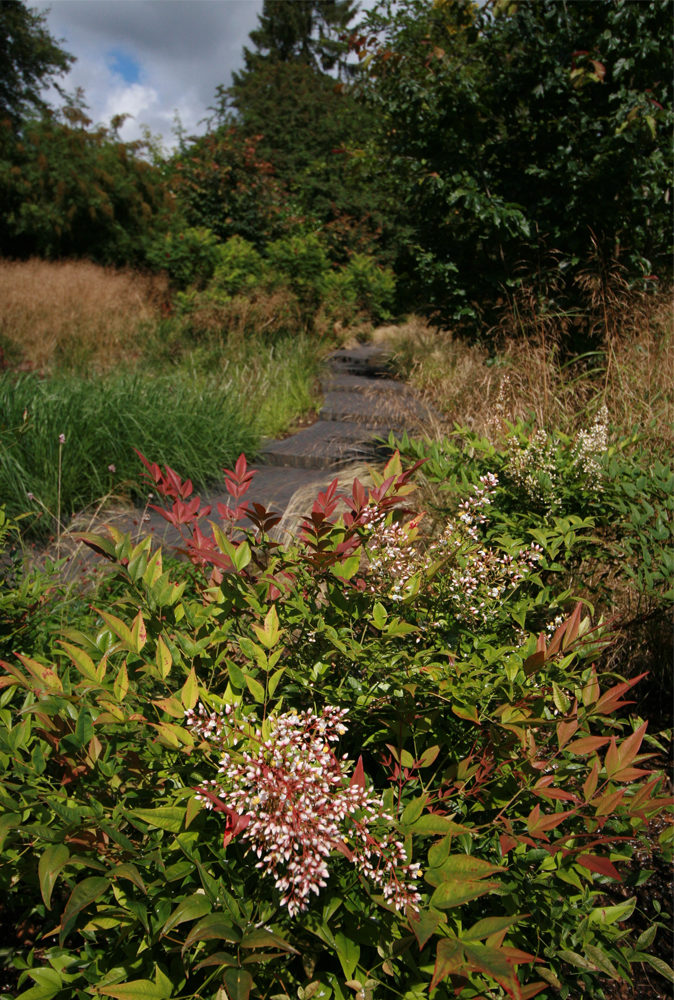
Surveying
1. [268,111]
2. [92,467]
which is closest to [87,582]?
[92,467]

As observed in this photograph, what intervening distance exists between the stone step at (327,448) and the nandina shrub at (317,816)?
10.5 feet

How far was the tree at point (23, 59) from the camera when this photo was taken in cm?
1705

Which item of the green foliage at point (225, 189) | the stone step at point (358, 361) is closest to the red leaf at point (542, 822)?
the stone step at point (358, 361)

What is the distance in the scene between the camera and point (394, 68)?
4.40 meters

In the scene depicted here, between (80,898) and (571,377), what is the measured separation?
3.86 meters

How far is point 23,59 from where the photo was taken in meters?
18.0

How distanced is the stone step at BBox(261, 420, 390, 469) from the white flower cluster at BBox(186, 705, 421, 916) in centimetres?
346

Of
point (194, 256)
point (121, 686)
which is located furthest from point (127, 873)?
point (194, 256)

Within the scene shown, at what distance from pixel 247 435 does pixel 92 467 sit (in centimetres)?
146

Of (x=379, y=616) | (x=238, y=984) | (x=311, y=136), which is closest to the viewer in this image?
(x=238, y=984)

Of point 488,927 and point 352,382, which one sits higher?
point 352,382

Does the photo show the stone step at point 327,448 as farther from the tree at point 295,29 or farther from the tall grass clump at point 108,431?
the tree at point 295,29

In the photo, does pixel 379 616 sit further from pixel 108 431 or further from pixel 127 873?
→ pixel 108 431

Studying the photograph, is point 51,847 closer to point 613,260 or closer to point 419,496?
point 419,496
